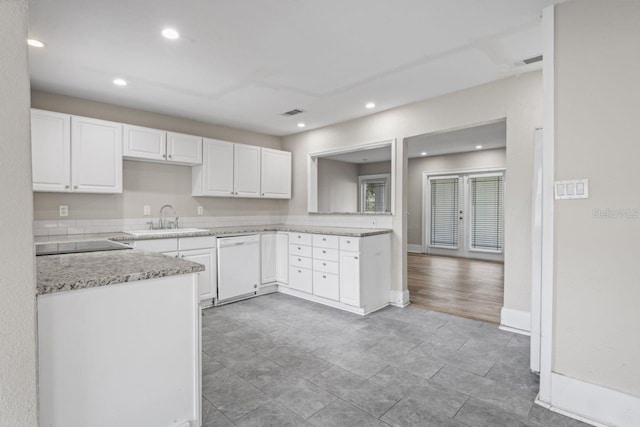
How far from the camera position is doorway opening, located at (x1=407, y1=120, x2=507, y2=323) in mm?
5730

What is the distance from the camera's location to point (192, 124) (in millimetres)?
4559

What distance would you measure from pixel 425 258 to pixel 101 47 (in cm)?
699

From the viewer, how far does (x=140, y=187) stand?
13.4 ft

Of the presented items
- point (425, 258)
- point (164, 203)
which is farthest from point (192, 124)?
point (425, 258)

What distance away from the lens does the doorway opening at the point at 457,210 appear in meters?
5.73

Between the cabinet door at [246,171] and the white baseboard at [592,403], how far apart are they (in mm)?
3997

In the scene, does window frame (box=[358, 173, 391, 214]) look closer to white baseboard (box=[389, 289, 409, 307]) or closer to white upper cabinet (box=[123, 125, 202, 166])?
white baseboard (box=[389, 289, 409, 307])

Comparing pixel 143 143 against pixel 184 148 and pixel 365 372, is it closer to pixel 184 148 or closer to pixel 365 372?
pixel 184 148

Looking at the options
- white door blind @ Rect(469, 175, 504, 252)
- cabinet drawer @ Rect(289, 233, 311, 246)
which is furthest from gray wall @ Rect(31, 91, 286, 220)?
white door blind @ Rect(469, 175, 504, 252)

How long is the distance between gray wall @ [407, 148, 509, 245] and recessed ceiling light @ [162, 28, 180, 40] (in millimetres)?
6910

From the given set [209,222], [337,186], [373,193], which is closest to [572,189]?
[209,222]

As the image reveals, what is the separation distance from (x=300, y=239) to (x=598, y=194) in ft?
10.3

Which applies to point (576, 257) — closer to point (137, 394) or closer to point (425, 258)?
point (137, 394)

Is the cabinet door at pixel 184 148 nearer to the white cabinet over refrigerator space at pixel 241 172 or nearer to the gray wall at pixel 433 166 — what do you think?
the white cabinet over refrigerator space at pixel 241 172
